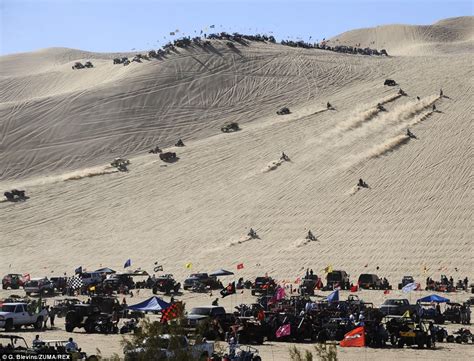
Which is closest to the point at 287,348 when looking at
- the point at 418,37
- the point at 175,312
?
the point at 175,312

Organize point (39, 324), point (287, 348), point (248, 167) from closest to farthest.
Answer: point (287, 348), point (39, 324), point (248, 167)

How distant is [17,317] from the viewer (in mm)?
28281

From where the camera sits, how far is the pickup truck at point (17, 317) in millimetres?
27938

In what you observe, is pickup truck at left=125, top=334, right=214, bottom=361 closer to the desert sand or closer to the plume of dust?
the desert sand

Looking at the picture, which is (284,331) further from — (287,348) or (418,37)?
(418,37)

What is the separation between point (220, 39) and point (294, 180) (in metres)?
41.2

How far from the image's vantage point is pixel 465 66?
265 ft

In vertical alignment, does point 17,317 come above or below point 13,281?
below

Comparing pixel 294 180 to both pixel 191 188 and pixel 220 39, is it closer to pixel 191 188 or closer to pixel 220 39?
pixel 191 188

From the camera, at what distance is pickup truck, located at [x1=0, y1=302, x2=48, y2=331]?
1100 inches

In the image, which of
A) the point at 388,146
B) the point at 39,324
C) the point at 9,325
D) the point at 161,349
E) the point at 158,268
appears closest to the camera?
the point at 161,349

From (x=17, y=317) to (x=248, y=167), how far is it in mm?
32953

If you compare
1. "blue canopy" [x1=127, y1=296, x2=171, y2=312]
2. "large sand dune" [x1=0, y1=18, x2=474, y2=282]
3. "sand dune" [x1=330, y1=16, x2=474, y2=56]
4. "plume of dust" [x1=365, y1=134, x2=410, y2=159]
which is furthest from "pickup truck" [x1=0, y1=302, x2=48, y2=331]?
"sand dune" [x1=330, y1=16, x2=474, y2=56]

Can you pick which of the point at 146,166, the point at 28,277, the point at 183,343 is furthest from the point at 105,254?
the point at 183,343
